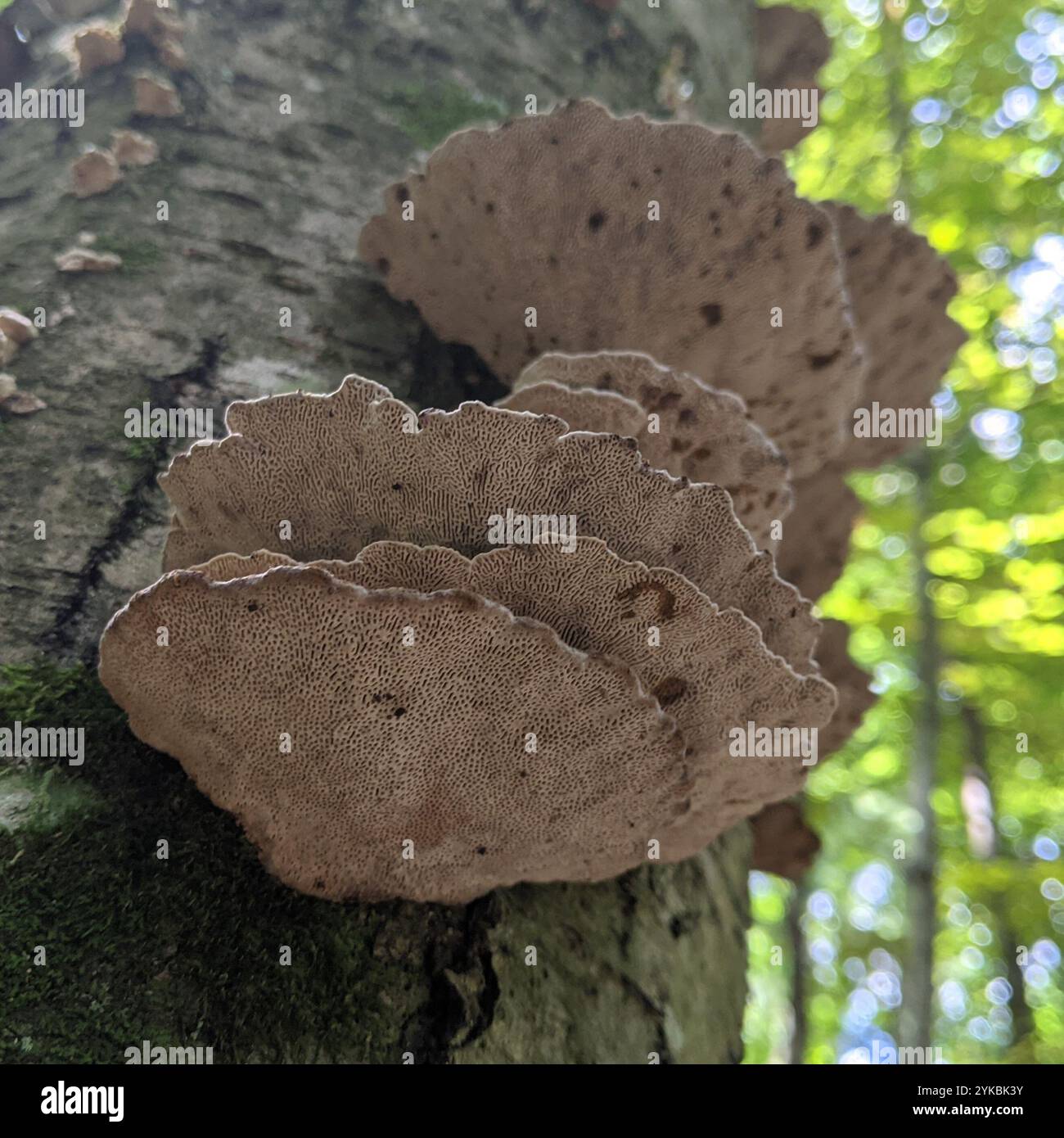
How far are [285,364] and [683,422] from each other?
1.02 meters

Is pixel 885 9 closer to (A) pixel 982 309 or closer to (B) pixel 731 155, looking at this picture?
(A) pixel 982 309

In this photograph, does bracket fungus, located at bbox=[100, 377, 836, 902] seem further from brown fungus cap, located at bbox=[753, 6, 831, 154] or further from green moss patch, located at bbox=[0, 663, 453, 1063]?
brown fungus cap, located at bbox=[753, 6, 831, 154]

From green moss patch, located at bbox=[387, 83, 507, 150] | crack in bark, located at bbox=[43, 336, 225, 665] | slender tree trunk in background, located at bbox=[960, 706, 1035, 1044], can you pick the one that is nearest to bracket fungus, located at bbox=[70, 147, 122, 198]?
crack in bark, located at bbox=[43, 336, 225, 665]

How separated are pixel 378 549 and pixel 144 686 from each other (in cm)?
46

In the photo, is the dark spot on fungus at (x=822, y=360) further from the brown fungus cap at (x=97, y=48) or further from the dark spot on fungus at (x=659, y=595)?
the brown fungus cap at (x=97, y=48)

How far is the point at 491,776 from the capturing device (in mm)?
1522

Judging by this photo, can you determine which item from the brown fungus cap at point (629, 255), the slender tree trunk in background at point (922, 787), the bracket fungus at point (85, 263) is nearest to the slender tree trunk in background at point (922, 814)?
the slender tree trunk in background at point (922, 787)

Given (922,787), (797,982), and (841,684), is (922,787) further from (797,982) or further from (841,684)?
(797,982)

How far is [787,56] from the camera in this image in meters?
4.79

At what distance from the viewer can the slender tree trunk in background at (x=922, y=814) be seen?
5.66 metres

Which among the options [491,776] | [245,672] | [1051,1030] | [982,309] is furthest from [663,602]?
[1051,1030]

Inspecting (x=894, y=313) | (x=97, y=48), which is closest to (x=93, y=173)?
(x=97, y=48)

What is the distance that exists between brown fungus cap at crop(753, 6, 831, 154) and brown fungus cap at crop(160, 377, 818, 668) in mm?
3800

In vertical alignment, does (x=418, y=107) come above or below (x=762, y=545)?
above
